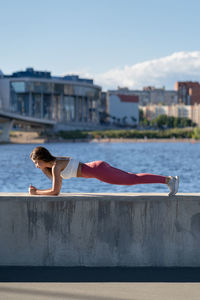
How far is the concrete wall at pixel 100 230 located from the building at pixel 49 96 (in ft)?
501

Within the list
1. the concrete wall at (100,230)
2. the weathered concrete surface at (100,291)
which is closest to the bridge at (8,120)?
the concrete wall at (100,230)

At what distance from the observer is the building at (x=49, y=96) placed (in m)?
167

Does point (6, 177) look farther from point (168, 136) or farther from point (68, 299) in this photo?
point (168, 136)

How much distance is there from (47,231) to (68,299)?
1332 mm

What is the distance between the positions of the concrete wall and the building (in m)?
153

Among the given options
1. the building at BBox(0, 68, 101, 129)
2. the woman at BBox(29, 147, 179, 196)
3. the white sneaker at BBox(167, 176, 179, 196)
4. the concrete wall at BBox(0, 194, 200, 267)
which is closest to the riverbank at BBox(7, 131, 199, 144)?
the building at BBox(0, 68, 101, 129)

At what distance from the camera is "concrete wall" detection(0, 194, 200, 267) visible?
5945mm

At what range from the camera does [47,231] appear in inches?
235

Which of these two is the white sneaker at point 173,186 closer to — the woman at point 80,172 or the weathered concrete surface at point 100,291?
the woman at point 80,172

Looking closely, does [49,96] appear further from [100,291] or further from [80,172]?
[100,291]

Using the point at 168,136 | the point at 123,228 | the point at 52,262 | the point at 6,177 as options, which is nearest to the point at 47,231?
the point at 52,262

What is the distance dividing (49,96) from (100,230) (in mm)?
168895

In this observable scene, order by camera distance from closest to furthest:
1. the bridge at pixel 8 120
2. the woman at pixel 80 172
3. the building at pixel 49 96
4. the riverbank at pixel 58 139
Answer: the woman at pixel 80 172
the bridge at pixel 8 120
the riverbank at pixel 58 139
the building at pixel 49 96

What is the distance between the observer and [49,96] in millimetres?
173375
